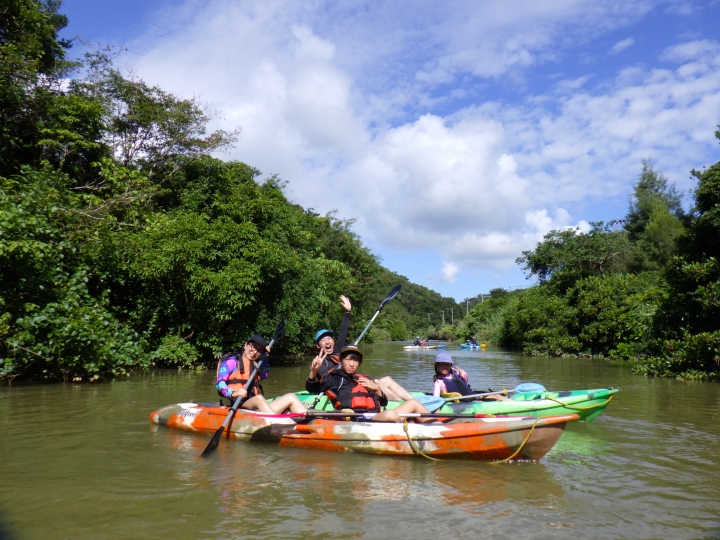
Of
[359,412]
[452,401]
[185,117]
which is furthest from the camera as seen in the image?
[185,117]

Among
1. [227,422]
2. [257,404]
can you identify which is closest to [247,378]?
[257,404]

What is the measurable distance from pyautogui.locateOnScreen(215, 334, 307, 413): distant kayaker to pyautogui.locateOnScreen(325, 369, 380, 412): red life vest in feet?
1.57

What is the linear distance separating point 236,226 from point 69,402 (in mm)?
6813

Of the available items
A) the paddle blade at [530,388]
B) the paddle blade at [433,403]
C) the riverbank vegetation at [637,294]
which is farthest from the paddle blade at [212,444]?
the riverbank vegetation at [637,294]

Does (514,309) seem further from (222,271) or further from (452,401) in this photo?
(452,401)

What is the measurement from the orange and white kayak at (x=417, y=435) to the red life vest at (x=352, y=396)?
0.42 metres

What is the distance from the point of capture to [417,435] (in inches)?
212

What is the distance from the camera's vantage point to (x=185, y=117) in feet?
58.5

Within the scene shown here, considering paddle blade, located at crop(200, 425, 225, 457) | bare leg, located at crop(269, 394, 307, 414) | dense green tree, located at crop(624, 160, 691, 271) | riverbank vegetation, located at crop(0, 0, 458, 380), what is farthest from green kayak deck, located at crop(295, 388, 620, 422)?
dense green tree, located at crop(624, 160, 691, 271)

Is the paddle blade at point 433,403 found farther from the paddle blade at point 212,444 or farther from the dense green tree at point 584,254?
the dense green tree at point 584,254

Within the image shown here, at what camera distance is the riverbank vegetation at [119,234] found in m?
9.96

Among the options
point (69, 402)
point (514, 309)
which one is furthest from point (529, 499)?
point (514, 309)

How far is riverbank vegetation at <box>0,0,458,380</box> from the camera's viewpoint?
392 inches

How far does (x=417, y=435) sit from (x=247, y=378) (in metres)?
2.55
